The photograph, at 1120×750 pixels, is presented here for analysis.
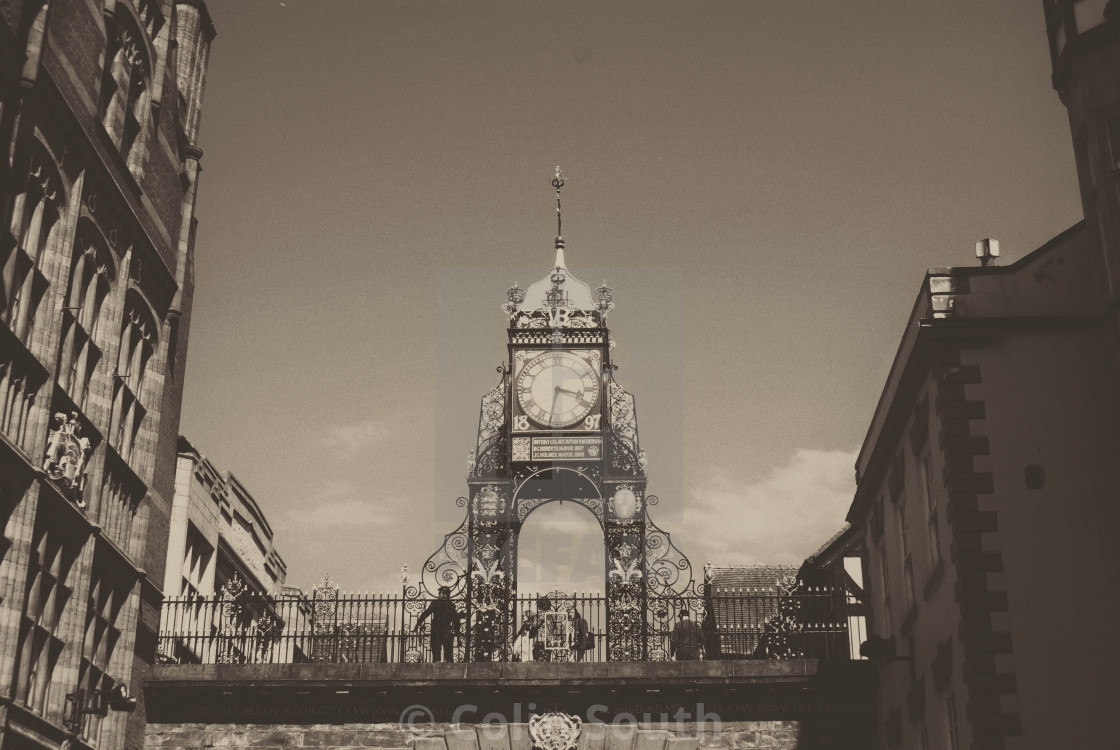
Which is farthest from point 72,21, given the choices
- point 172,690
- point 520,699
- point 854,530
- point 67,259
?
point 854,530

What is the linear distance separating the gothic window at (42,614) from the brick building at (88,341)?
32mm

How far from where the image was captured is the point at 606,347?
2578 centimetres

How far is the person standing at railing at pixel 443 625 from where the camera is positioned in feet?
76.5

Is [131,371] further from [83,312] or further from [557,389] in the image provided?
[557,389]

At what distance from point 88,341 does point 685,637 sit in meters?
11.6

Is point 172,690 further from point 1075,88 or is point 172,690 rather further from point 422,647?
point 1075,88

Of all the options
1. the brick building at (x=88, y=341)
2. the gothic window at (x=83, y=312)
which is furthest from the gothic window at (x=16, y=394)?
the gothic window at (x=83, y=312)

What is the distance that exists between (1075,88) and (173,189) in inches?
601

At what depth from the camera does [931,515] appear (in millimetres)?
19000

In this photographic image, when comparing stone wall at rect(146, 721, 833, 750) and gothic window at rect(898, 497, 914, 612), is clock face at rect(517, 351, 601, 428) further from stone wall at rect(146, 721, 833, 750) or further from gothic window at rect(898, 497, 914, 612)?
gothic window at rect(898, 497, 914, 612)

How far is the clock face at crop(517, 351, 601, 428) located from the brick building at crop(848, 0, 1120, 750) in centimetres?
692

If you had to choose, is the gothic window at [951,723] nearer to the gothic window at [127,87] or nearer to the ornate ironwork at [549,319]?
the ornate ironwork at [549,319]

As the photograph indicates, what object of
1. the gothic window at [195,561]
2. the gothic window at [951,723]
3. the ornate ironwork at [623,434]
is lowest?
the gothic window at [951,723]

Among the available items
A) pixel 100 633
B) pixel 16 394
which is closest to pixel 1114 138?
pixel 16 394
